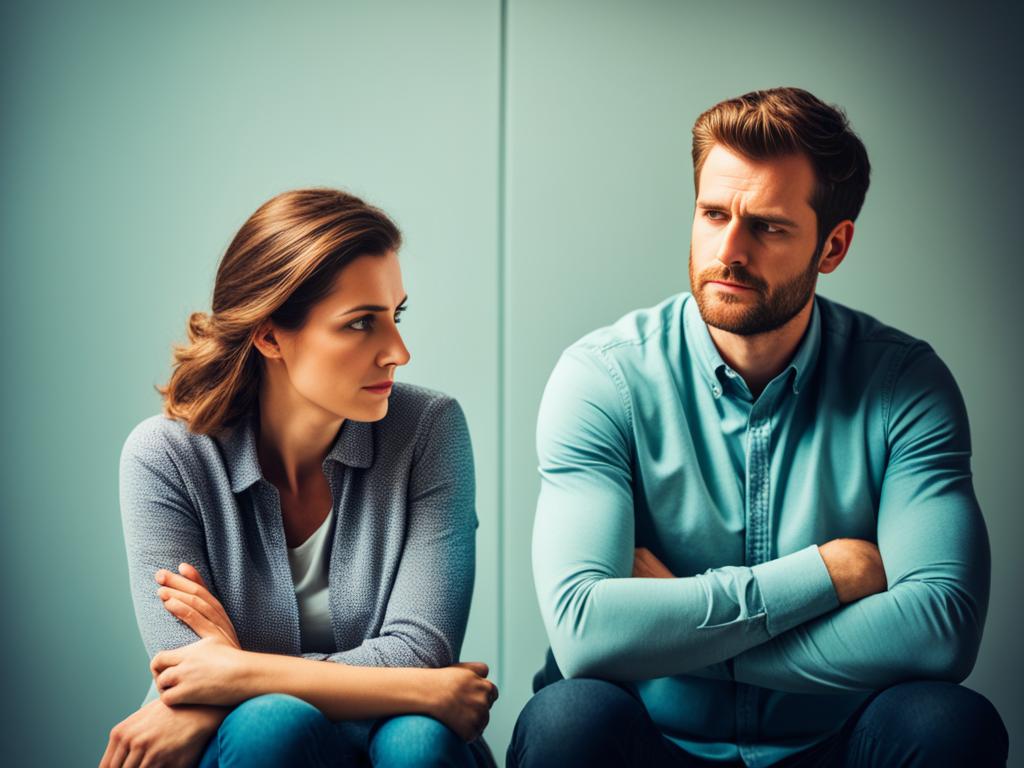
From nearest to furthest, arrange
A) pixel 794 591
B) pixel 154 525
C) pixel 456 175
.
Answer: pixel 794 591 < pixel 154 525 < pixel 456 175

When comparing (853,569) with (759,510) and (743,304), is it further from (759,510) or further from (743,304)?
(743,304)

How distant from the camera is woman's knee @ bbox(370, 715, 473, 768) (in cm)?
140

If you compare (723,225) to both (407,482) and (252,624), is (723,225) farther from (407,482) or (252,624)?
(252,624)

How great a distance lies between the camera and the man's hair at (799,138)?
1622 mm

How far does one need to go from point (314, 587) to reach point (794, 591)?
0.77 meters

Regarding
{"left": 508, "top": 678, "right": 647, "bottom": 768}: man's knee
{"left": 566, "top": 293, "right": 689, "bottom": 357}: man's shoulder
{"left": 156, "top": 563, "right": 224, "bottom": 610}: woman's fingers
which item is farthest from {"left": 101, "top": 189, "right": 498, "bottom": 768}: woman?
{"left": 566, "top": 293, "right": 689, "bottom": 357}: man's shoulder

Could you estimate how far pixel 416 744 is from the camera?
4.62 ft

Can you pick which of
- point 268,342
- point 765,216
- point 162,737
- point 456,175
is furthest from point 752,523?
point 456,175

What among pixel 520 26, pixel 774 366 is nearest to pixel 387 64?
pixel 520 26

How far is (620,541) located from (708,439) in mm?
260

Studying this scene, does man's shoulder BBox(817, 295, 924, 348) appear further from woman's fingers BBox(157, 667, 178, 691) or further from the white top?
woman's fingers BBox(157, 667, 178, 691)

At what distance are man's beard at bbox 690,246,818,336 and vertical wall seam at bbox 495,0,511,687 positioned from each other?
2.36 ft

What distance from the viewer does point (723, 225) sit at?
1.64 m

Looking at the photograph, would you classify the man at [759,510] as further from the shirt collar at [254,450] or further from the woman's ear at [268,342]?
the woman's ear at [268,342]
